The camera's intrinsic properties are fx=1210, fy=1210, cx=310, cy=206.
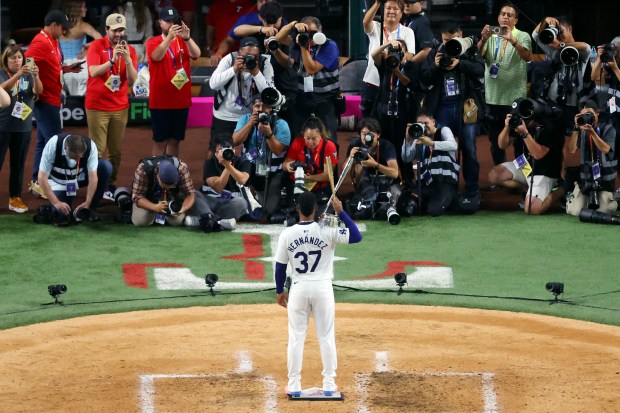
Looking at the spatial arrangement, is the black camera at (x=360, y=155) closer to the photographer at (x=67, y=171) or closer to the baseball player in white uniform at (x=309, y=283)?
the photographer at (x=67, y=171)

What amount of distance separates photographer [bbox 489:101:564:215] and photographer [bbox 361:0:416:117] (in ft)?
5.16

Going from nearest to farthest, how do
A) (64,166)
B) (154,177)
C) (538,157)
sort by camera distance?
(154,177), (64,166), (538,157)

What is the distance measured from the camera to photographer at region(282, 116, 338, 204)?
13.8 m

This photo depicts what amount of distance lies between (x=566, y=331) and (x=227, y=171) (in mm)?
4840

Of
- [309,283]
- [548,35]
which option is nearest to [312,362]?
[309,283]

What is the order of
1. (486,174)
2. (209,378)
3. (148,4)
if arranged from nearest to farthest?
(209,378)
(486,174)
(148,4)

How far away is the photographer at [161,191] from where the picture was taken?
13422 millimetres

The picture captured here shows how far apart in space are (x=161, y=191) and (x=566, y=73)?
5041mm

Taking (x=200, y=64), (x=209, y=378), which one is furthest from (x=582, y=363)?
(x=200, y=64)

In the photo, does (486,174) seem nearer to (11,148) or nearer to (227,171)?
(227,171)

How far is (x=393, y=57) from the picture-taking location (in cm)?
1394

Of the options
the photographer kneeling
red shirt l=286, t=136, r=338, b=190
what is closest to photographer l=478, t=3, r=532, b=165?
the photographer kneeling

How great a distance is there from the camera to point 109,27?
570 inches

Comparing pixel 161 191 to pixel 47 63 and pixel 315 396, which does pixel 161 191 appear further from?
pixel 315 396
